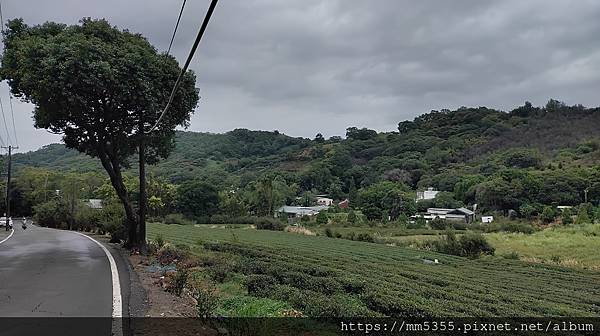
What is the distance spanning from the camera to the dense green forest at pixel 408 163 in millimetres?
87250

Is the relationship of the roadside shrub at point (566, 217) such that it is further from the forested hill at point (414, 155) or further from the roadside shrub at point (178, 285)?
the roadside shrub at point (178, 285)

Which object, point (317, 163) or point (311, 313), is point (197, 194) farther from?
point (311, 313)

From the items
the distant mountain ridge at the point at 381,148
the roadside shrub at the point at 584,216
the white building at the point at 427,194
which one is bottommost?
the roadside shrub at the point at 584,216

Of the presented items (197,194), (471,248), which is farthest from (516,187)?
(197,194)

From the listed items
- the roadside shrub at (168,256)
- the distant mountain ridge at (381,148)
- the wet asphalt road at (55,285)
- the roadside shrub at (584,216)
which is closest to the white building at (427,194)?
the distant mountain ridge at (381,148)

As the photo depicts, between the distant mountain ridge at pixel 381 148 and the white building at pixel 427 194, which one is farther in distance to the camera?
the distant mountain ridge at pixel 381 148

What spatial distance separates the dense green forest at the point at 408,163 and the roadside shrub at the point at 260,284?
72.9 metres

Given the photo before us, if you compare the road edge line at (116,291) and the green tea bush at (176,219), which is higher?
the road edge line at (116,291)

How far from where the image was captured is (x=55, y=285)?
11.8 meters

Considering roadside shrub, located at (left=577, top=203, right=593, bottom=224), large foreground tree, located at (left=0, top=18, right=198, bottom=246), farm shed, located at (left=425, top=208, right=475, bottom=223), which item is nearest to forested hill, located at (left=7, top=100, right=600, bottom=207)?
farm shed, located at (left=425, top=208, right=475, bottom=223)

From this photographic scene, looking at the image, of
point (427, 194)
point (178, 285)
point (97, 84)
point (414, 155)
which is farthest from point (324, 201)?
point (178, 285)

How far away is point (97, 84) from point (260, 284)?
9.06 m

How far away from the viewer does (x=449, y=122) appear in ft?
538

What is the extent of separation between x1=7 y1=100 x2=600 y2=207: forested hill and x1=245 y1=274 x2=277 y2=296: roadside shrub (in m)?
82.3
